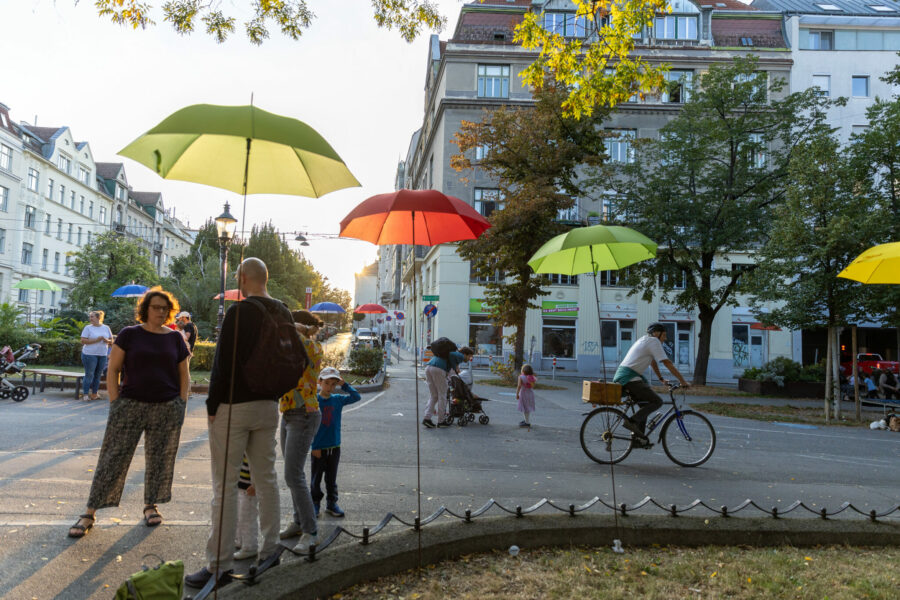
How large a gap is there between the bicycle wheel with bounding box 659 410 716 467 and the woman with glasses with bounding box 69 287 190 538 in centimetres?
603

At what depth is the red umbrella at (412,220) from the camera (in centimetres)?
481

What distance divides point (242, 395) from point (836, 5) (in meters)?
51.2

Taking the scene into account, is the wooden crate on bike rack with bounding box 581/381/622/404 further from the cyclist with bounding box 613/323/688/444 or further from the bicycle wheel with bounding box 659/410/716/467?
the bicycle wheel with bounding box 659/410/716/467

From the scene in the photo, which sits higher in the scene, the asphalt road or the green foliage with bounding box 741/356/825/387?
the green foliage with bounding box 741/356/825/387

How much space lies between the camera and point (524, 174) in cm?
2253

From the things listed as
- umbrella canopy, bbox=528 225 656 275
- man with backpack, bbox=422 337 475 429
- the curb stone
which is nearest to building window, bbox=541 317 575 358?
man with backpack, bbox=422 337 475 429

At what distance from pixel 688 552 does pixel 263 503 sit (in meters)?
2.95

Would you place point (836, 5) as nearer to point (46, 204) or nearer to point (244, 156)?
point (244, 156)

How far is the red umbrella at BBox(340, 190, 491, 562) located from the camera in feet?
15.8

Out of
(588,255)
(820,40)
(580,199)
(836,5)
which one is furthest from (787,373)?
(836,5)

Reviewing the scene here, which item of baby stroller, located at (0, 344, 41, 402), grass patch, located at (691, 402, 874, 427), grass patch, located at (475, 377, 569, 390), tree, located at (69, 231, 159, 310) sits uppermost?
tree, located at (69, 231, 159, 310)

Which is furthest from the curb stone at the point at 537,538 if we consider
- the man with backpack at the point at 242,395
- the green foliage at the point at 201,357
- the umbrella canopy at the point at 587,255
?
the green foliage at the point at 201,357

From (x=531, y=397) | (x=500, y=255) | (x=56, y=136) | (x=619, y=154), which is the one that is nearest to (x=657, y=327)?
(x=531, y=397)

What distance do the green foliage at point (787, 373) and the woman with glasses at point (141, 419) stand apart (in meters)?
22.9
